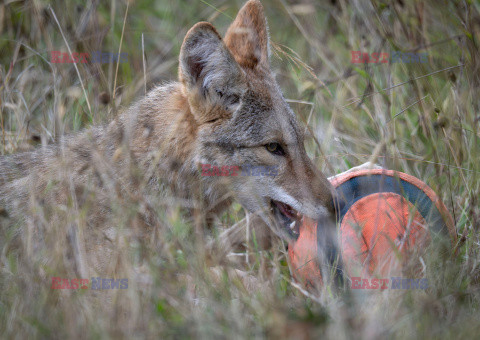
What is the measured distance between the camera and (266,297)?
3004 mm

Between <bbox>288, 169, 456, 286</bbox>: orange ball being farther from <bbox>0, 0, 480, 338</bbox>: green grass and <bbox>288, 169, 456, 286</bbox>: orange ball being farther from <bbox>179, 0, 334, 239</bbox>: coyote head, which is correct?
<bbox>179, 0, 334, 239</bbox>: coyote head

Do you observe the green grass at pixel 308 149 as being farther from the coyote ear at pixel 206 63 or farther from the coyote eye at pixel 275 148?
the coyote ear at pixel 206 63

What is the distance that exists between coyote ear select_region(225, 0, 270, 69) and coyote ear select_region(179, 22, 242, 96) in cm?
37

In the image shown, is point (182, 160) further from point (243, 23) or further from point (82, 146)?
point (243, 23)

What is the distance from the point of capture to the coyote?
3846mm

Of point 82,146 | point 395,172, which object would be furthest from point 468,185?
point 82,146

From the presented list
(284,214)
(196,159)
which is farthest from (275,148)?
(196,159)

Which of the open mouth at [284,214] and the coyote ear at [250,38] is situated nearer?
the open mouth at [284,214]

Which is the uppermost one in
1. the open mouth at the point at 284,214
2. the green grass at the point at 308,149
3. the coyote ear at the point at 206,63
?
the coyote ear at the point at 206,63

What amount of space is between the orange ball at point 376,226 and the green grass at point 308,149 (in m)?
0.15

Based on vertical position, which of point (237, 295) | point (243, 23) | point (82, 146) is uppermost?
point (243, 23)

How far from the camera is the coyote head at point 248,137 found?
3.97 meters

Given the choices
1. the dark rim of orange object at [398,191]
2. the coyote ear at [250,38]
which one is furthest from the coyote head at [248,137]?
the coyote ear at [250,38]

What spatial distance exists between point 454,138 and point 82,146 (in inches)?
121
